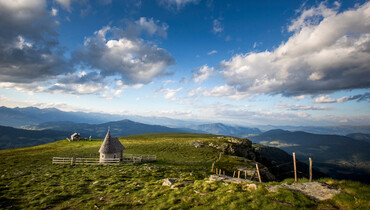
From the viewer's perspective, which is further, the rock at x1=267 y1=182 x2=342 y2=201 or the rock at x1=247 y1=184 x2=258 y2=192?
the rock at x1=247 y1=184 x2=258 y2=192

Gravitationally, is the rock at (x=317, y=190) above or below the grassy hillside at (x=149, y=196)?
above

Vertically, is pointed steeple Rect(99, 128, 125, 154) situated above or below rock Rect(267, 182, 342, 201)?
below

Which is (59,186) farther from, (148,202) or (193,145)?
(193,145)

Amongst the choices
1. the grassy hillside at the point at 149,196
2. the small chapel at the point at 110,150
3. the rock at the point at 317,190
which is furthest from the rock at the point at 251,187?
the small chapel at the point at 110,150

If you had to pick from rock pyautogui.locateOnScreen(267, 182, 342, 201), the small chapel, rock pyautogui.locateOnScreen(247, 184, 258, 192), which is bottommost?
the small chapel

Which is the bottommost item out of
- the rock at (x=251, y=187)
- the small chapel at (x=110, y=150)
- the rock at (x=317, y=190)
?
the small chapel at (x=110, y=150)

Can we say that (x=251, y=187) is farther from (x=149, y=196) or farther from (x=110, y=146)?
(x=110, y=146)

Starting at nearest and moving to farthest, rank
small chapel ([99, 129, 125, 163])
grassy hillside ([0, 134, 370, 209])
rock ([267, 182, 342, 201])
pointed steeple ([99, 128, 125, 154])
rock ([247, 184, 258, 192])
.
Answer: grassy hillside ([0, 134, 370, 209]) < rock ([267, 182, 342, 201]) < rock ([247, 184, 258, 192]) < small chapel ([99, 129, 125, 163]) < pointed steeple ([99, 128, 125, 154])

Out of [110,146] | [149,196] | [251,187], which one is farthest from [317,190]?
[110,146]

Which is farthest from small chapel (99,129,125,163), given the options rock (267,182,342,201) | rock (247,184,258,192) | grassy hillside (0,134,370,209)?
rock (267,182,342,201)

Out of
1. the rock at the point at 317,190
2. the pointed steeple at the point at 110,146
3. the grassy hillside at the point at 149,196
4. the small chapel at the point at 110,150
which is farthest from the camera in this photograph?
the pointed steeple at the point at 110,146

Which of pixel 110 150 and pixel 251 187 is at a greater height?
pixel 251 187

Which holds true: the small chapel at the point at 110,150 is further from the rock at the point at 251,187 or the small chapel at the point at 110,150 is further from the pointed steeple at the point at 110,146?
the rock at the point at 251,187

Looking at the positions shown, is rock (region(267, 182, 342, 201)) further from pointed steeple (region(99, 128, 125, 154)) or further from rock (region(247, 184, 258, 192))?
pointed steeple (region(99, 128, 125, 154))
